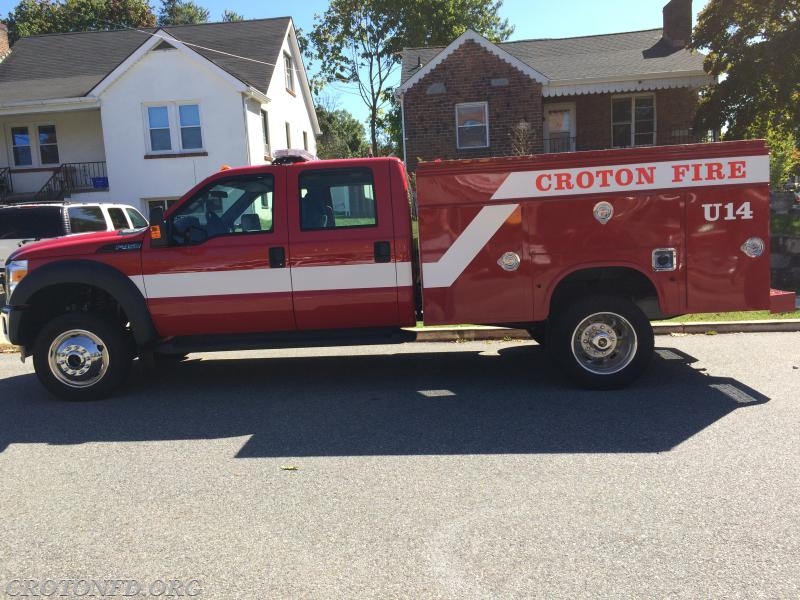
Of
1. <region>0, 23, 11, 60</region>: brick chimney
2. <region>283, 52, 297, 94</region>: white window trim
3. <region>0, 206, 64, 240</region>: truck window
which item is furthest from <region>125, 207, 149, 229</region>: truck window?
<region>0, 23, 11, 60</region>: brick chimney

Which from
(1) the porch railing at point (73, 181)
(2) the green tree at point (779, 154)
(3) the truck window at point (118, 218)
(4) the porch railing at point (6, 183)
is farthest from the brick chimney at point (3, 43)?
(2) the green tree at point (779, 154)

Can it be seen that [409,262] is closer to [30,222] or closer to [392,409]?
[392,409]

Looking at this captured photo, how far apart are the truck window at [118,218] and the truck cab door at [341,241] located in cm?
819

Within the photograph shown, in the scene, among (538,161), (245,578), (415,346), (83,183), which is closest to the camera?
(245,578)

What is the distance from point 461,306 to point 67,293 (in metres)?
3.79

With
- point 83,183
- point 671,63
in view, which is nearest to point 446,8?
point 671,63

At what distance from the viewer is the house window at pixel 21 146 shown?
2131cm

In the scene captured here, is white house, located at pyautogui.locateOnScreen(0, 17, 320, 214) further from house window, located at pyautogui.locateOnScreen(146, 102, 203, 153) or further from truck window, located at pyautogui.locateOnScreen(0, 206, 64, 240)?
truck window, located at pyautogui.locateOnScreen(0, 206, 64, 240)

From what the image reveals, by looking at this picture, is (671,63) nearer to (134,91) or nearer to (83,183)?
(134,91)

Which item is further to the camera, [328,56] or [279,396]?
[328,56]

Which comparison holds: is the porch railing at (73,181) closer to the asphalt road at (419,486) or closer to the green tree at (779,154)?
the asphalt road at (419,486)

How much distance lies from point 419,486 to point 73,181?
2041cm

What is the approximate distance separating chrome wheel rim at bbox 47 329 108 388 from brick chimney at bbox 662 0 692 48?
20.6 metres

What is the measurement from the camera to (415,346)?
8.17 m
